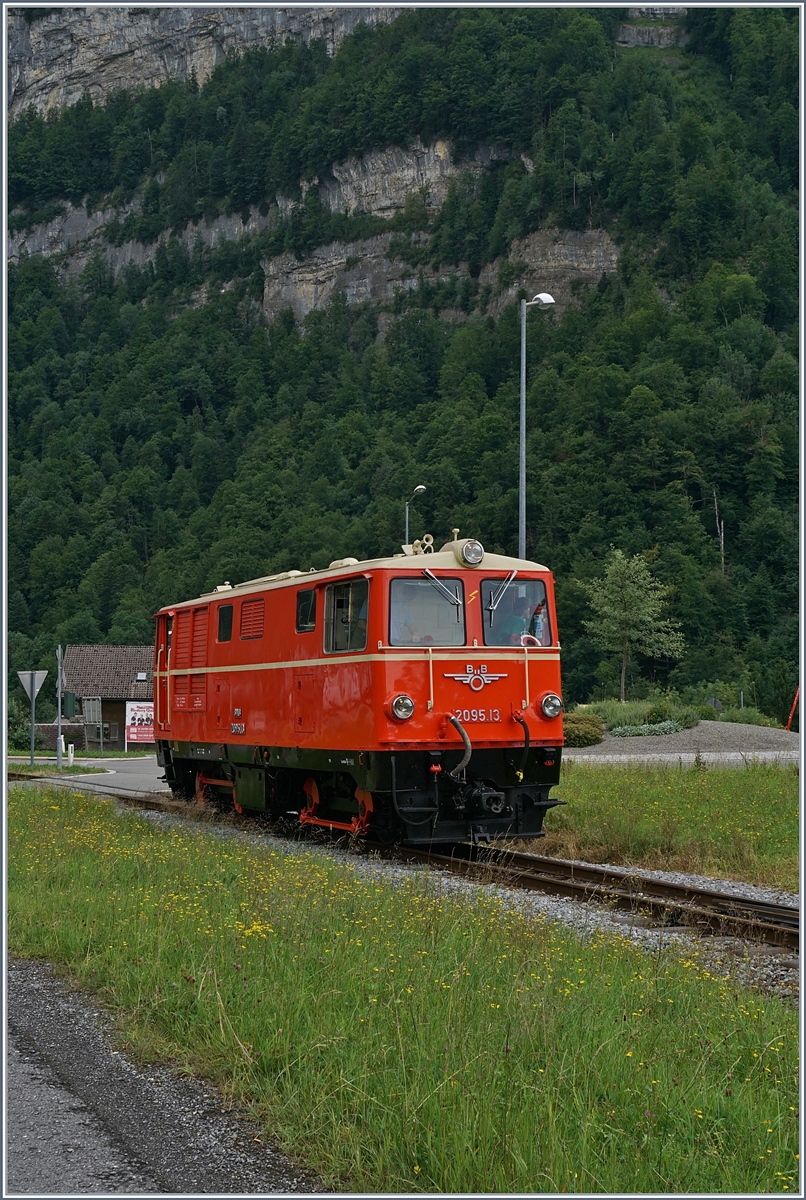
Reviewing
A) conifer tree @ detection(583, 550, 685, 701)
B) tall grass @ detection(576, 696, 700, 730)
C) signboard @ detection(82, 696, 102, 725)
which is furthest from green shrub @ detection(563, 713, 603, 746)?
signboard @ detection(82, 696, 102, 725)

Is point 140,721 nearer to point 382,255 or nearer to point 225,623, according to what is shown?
point 225,623

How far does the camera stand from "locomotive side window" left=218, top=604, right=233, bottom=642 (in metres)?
19.0

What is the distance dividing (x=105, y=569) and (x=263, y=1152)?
123508 millimetres

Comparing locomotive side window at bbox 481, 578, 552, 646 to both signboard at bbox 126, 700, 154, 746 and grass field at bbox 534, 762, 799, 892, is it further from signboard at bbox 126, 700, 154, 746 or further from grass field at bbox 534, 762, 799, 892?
signboard at bbox 126, 700, 154, 746

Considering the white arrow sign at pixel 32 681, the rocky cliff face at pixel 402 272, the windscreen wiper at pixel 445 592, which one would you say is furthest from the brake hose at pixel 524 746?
the rocky cliff face at pixel 402 272

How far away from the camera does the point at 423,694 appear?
1438 centimetres

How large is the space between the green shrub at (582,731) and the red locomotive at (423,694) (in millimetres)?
19698

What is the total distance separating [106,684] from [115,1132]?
257 feet

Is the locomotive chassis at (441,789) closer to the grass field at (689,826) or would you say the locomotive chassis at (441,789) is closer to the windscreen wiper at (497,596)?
the grass field at (689,826)

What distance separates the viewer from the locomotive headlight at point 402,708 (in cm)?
1411

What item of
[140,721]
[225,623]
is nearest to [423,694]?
[225,623]

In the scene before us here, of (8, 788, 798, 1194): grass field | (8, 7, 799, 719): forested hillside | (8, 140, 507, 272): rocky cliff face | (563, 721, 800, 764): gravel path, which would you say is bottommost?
(563, 721, 800, 764): gravel path

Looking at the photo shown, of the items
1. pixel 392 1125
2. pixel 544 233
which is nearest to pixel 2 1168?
pixel 392 1125

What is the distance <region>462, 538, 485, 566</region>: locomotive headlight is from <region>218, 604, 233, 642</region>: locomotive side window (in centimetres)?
505
